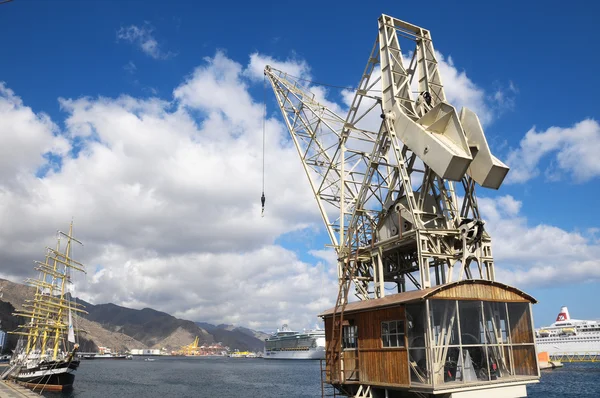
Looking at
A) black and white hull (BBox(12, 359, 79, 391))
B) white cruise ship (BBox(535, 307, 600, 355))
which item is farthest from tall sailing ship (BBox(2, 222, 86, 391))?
white cruise ship (BBox(535, 307, 600, 355))

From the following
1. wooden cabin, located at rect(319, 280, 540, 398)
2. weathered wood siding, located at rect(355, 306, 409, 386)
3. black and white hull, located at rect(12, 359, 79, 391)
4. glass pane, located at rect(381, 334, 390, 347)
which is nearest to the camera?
wooden cabin, located at rect(319, 280, 540, 398)

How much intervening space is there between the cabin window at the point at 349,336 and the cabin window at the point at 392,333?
2557 mm

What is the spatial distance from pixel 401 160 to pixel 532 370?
11.5 m

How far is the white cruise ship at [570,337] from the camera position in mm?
154250

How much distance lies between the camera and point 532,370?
20.7 meters

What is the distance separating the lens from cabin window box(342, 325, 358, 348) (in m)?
23.7

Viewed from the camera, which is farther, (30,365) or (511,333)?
(30,365)

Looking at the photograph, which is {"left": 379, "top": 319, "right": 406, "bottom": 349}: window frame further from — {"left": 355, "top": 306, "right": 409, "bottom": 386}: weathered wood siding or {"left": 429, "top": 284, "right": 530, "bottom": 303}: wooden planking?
{"left": 429, "top": 284, "right": 530, "bottom": 303}: wooden planking

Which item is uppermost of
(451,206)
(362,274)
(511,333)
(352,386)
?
(451,206)

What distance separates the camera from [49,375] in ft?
258

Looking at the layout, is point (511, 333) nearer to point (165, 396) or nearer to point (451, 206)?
point (451, 206)

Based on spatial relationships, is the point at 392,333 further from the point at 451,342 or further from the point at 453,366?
the point at 453,366

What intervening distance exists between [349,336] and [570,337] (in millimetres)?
169791

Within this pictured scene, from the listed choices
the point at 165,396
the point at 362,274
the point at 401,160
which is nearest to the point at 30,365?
the point at 165,396
